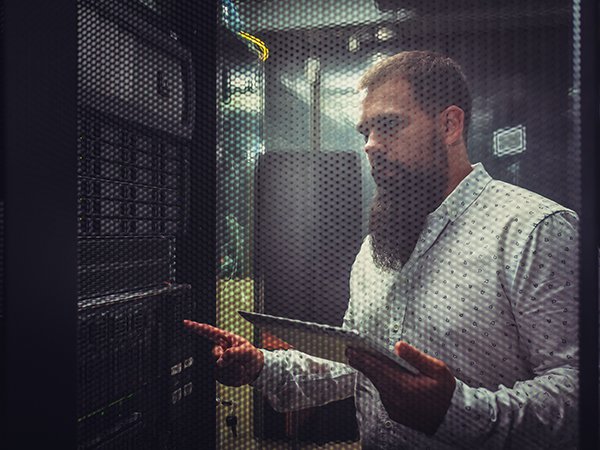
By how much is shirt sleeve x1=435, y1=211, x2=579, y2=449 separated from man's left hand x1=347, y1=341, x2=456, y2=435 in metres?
0.01

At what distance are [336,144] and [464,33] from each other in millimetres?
148

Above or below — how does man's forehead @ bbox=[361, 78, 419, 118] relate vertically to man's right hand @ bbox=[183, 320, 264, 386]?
above

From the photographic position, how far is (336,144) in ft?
1.59

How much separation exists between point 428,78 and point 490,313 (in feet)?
0.77

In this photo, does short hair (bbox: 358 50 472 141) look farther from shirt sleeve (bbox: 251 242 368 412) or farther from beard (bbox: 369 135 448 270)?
shirt sleeve (bbox: 251 242 368 412)

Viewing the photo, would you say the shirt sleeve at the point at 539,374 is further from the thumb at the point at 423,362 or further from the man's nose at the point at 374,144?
the man's nose at the point at 374,144

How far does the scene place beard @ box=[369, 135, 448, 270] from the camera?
491mm

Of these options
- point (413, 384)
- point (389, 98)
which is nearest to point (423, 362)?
point (413, 384)

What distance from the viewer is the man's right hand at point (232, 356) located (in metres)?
0.53

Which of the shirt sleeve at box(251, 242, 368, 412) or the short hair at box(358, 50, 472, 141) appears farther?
the shirt sleeve at box(251, 242, 368, 412)

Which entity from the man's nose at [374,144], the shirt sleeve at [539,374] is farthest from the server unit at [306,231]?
the shirt sleeve at [539,374]

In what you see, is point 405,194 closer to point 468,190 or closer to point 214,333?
point 468,190

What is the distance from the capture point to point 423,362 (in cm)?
49

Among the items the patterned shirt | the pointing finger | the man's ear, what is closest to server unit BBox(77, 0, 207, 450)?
the pointing finger
